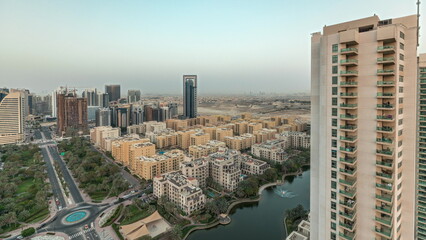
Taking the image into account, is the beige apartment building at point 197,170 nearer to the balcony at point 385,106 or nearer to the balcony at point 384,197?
the balcony at point 384,197

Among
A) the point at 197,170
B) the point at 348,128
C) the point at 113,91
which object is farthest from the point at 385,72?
the point at 113,91


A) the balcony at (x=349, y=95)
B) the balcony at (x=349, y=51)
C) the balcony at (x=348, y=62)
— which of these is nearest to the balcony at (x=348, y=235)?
the balcony at (x=349, y=95)

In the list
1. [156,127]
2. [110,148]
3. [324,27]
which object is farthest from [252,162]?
[156,127]

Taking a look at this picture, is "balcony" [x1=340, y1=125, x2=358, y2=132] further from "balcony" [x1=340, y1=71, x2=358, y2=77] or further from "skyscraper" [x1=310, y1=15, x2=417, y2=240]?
"balcony" [x1=340, y1=71, x2=358, y2=77]

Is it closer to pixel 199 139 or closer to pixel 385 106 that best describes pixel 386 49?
pixel 385 106

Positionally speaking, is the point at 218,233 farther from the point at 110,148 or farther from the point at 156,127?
the point at 156,127

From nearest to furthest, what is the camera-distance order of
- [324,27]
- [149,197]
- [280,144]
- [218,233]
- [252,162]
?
[324,27]
[218,233]
[149,197]
[252,162]
[280,144]
